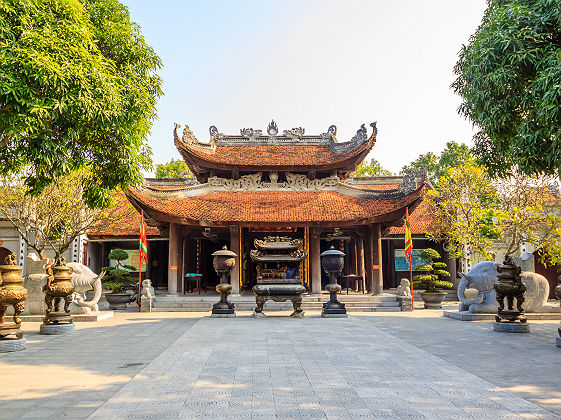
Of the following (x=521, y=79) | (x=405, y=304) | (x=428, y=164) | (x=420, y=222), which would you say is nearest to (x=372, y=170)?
(x=428, y=164)

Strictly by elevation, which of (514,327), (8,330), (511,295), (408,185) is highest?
(408,185)

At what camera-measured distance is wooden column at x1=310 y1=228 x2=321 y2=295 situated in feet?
55.0

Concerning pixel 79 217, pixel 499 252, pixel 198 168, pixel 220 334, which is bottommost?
pixel 220 334

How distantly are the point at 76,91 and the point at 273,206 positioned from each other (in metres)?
11.7

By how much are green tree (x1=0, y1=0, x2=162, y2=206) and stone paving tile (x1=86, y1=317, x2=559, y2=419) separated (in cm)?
388

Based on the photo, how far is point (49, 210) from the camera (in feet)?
55.3

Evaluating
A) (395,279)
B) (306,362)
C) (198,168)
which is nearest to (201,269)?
(198,168)

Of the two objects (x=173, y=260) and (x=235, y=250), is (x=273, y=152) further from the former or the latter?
(x=173, y=260)

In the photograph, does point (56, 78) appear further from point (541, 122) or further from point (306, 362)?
point (541, 122)

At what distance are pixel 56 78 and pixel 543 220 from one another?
18.1 meters

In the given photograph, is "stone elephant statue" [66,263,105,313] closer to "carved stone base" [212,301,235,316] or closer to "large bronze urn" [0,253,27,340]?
"carved stone base" [212,301,235,316]

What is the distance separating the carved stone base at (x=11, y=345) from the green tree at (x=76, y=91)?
2.81 meters

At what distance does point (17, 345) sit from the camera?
7648mm

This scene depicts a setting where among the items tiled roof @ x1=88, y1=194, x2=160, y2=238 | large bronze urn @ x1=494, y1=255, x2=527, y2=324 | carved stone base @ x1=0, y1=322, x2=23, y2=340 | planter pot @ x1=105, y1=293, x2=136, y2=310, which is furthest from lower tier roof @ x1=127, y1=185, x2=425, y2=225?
carved stone base @ x1=0, y1=322, x2=23, y2=340
